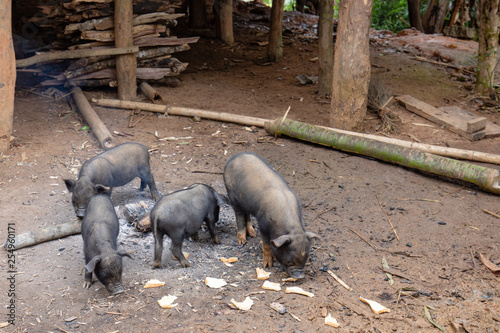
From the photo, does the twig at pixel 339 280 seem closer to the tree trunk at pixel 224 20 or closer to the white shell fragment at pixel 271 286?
the white shell fragment at pixel 271 286

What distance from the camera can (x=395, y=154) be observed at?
7.52m

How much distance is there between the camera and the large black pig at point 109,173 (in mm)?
5785

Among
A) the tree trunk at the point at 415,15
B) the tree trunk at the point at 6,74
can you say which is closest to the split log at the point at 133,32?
the tree trunk at the point at 6,74

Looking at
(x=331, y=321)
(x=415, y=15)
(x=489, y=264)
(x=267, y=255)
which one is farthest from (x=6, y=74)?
(x=415, y=15)

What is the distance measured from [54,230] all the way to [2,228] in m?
0.71

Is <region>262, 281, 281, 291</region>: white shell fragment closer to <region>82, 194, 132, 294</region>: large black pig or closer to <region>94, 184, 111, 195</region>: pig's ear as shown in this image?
<region>82, 194, 132, 294</region>: large black pig

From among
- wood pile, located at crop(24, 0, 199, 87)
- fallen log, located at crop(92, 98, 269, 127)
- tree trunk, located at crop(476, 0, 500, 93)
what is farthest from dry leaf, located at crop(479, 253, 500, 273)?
wood pile, located at crop(24, 0, 199, 87)

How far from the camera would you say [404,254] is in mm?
5590

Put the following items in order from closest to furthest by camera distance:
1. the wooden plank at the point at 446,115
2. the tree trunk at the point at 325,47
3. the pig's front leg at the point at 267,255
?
the pig's front leg at the point at 267,255 < the wooden plank at the point at 446,115 < the tree trunk at the point at 325,47

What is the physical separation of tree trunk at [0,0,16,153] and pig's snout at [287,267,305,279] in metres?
5.57

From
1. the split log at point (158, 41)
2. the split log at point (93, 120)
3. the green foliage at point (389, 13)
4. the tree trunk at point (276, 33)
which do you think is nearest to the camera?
the split log at point (93, 120)

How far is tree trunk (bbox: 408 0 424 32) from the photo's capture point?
18.7 meters

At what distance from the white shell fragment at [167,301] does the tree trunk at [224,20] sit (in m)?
11.4

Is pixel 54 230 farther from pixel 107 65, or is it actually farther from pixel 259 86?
pixel 259 86
